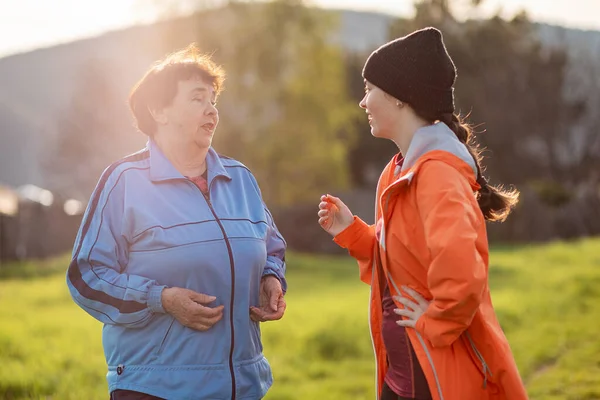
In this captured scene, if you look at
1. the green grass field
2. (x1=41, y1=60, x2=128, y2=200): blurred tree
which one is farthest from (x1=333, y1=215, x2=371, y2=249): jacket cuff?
(x1=41, y1=60, x2=128, y2=200): blurred tree

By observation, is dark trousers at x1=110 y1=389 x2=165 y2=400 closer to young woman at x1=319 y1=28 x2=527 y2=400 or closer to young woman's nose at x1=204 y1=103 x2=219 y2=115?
young woman at x1=319 y1=28 x2=527 y2=400

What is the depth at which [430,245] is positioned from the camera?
2.94 meters

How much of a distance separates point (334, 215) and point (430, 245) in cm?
74

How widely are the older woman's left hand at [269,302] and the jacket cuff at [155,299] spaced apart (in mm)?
420

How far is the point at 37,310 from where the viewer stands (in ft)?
44.3

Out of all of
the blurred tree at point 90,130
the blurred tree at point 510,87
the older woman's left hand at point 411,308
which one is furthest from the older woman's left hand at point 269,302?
the blurred tree at point 90,130

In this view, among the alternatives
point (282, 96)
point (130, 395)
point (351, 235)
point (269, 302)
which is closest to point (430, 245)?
point (351, 235)

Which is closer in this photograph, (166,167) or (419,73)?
(419,73)

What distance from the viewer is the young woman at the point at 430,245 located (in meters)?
2.94

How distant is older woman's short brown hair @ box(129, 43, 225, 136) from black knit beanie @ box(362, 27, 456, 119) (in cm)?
82

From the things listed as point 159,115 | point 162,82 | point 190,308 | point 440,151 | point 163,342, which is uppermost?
point 162,82

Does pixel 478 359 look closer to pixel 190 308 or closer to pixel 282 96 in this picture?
pixel 190 308

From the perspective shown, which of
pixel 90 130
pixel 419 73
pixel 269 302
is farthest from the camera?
pixel 90 130

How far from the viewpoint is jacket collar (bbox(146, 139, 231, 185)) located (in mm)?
3502
